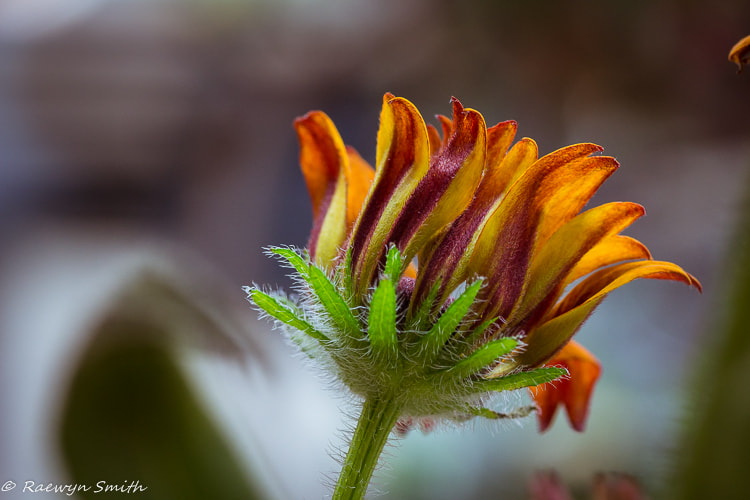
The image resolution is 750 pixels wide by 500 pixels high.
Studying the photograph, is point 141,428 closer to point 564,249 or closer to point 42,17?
point 564,249

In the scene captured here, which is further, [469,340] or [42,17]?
[42,17]

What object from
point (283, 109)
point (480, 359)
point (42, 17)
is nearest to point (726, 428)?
point (480, 359)

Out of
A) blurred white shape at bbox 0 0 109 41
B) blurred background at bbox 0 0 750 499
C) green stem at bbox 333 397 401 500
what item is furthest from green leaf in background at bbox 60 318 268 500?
blurred white shape at bbox 0 0 109 41

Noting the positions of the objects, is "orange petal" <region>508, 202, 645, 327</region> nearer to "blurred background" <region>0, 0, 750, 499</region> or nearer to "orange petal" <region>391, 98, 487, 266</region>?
"orange petal" <region>391, 98, 487, 266</region>

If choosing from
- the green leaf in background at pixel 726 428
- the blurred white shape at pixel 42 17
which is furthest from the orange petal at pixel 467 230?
the blurred white shape at pixel 42 17

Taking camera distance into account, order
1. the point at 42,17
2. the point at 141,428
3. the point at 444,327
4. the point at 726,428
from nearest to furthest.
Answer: the point at 726,428
the point at 444,327
the point at 141,428
the point at 42,17

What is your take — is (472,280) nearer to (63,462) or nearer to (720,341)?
(720,341)

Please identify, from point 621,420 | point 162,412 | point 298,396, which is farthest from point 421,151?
point 621,420
